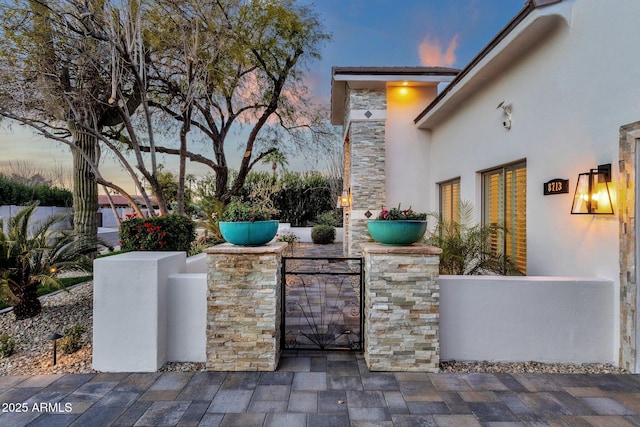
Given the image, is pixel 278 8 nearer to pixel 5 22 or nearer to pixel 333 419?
pixel 5 22

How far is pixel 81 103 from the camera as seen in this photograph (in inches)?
279

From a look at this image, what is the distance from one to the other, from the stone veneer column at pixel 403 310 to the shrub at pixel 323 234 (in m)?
11.8

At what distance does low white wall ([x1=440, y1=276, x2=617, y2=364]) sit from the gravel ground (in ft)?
0.31

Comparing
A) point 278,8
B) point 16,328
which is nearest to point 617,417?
point 16,328

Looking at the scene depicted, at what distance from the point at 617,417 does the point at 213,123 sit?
1226cm

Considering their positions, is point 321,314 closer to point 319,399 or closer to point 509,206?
point 319,399

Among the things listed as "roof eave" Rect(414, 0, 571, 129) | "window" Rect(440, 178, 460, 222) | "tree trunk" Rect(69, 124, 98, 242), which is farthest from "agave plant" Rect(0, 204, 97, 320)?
"window" Rect(440, 178, 460, 222)

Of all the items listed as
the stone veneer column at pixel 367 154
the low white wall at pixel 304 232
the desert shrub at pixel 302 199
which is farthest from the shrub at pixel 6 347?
the desert shrub at pixel 302 199

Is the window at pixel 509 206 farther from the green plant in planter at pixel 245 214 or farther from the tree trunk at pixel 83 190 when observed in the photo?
the tree trunk at pixel 83 190

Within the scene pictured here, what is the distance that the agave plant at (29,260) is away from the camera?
4.45 m

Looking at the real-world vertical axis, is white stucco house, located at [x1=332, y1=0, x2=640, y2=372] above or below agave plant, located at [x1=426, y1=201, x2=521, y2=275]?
above

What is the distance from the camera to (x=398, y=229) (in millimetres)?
3514

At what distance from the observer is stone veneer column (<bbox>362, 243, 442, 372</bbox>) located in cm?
339

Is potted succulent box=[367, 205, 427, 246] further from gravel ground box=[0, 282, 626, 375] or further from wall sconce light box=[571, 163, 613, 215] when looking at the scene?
wall sconce light box=[571, 163, 613, 215]
